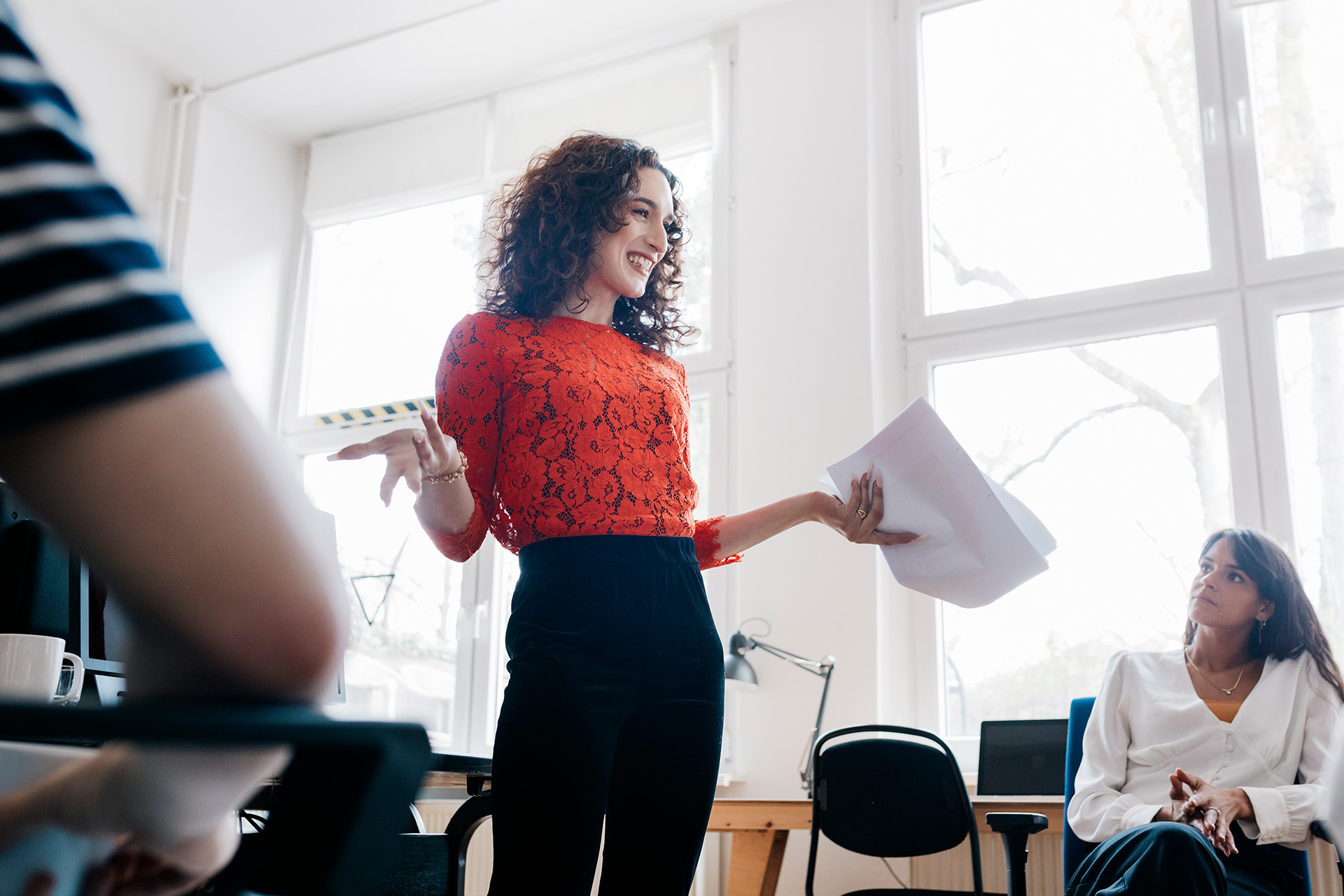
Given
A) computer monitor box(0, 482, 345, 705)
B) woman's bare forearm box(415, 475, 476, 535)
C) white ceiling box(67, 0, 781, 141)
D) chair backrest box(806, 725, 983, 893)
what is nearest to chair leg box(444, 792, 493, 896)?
computer monitor box(0, 482, 345, 705)

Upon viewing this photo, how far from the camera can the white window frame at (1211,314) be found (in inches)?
135

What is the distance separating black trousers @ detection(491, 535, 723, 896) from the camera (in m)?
1.08

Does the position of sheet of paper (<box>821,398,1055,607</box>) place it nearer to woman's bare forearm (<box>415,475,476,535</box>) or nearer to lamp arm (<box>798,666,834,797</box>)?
woman's bare forearm (<box>415,475,476,535</box>)

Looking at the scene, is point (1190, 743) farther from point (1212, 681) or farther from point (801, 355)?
point (801, 355)

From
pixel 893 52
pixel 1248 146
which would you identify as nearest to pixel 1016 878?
pixel 1248 146

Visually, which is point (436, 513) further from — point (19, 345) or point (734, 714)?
point (734, 714)

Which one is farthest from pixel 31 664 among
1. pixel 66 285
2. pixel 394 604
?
pixel 394 604

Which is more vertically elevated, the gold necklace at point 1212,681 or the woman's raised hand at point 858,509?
the woman's raised hand at point 858,509

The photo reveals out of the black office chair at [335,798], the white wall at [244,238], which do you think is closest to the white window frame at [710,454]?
the white wall at [244,238]

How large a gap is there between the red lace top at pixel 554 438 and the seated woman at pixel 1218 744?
4.18 ft

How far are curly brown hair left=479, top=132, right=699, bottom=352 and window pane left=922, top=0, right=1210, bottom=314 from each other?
2721 mm

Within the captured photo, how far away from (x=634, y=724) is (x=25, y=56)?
98 cm

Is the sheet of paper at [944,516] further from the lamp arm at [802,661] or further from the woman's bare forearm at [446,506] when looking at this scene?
the lamp arm at [802,661]

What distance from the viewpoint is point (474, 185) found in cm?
511
